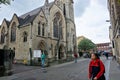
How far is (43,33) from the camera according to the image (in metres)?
34.1

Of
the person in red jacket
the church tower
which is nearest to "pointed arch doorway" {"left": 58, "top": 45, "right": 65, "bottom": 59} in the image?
the church tower

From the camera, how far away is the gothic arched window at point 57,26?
39.5 metres

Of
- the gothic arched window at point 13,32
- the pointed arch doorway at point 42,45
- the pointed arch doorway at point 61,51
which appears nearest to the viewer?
the pointed arch doorway at point 42,45

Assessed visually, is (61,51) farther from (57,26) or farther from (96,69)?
(96,69)

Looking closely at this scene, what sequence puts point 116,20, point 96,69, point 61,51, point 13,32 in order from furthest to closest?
point 61,51 → point 13,32 → point 116,20 → point 96,69

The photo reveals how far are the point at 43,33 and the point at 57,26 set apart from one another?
7618mm

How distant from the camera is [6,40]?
38.0 m

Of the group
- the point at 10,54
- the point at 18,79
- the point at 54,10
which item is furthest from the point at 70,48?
the point at 18,79

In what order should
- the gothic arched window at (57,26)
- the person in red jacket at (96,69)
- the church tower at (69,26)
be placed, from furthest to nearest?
1. the church tower at (69,26)
2. the gothic arched window at (57,26)
3. the person in red jacket at (96,69)

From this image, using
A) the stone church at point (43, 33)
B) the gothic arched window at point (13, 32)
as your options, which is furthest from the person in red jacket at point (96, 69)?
the gothic arched window at point (13, 32)

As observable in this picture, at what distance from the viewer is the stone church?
31.2 m

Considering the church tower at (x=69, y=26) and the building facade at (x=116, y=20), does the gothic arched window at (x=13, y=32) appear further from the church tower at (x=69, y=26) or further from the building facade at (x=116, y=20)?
the building facade at (x=116, y=20)

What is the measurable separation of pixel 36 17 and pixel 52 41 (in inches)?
301

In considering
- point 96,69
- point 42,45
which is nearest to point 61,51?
point 42,45
